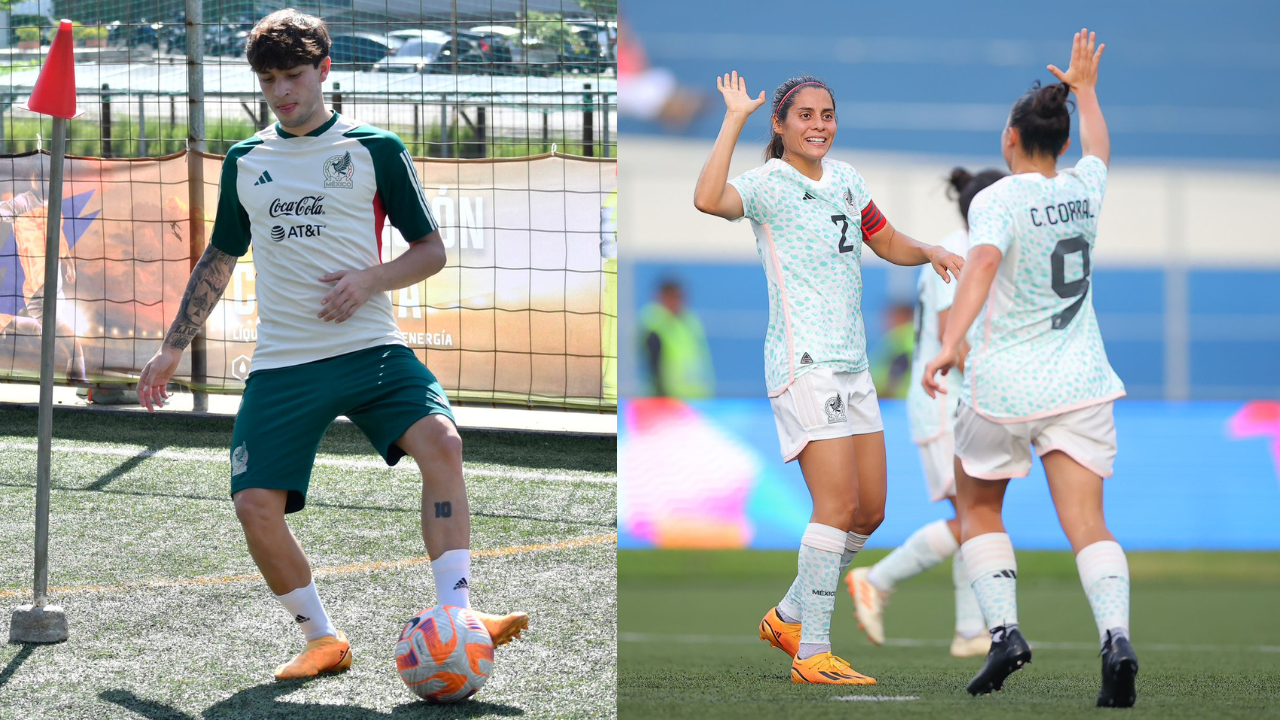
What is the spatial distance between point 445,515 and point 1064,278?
1521mm

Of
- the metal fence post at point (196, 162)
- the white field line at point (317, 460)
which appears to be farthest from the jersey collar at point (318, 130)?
the metal fence post at point (196, 162)

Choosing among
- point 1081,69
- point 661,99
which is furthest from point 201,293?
point 661,99

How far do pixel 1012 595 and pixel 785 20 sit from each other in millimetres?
15803

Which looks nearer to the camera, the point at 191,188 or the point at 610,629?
the point at 610,629

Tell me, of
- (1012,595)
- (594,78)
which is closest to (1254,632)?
(1012,595)

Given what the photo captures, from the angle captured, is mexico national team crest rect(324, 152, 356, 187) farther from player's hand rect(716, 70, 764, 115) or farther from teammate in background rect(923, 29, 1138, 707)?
teammate in background rect(923, 29, 1138, 707)

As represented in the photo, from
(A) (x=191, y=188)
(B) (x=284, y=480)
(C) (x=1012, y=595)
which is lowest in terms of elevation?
(C) (x=1012, y=595)

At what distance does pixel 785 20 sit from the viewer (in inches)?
699

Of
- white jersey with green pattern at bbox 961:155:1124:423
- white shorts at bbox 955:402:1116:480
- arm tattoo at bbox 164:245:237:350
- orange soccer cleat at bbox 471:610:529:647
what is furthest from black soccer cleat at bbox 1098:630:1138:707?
arm tattoo at bbox 164:245:237:350

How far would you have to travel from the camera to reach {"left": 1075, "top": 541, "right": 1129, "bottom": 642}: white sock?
267 centimetres

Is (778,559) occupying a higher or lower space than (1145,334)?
lower

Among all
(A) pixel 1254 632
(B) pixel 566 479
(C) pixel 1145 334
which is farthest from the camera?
(C) pixel 1145 334

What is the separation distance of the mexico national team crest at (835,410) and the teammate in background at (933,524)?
4.48 ft

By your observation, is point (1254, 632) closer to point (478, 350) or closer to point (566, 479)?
point (566, 479)
